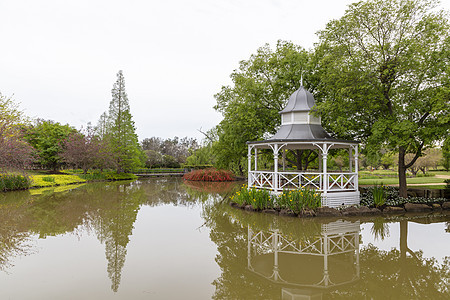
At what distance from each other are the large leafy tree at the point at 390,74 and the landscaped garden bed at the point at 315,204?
1475mm

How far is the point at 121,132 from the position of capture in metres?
34.2

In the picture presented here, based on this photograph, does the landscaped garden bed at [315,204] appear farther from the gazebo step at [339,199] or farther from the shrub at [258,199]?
the gazebo step at [339,199]

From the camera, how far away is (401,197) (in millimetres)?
13594

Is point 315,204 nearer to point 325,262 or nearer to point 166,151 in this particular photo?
point 325,262

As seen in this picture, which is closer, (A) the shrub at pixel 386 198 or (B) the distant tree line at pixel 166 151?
(A) the shrub at pixel 386 198

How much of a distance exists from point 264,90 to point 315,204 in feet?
27.6

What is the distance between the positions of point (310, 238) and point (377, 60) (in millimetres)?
9363

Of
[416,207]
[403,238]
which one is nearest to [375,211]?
[416,207]

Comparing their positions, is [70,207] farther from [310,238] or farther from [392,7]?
[392,7]

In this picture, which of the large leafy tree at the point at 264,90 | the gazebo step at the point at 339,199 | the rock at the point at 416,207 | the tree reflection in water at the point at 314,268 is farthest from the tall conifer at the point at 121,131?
the rock at the point at 416,207

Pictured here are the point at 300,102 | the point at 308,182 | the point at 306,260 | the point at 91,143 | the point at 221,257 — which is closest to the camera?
the point at 306,260

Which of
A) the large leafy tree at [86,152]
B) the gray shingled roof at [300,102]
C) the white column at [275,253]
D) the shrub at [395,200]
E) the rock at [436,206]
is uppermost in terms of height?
the gray shingled roof at [300,102]

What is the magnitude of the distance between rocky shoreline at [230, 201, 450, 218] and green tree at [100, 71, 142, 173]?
78.5ft

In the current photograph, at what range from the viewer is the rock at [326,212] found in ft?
36.1
